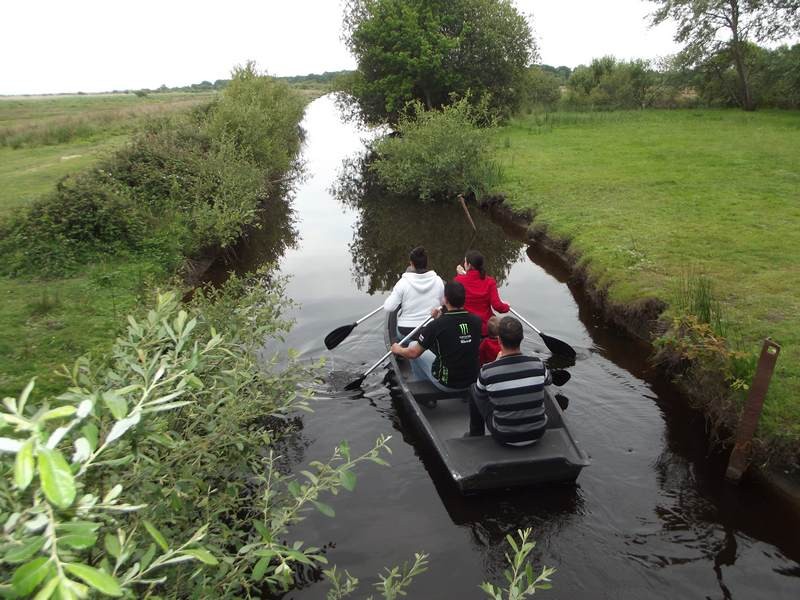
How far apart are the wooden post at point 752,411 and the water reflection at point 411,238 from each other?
7.78 meters

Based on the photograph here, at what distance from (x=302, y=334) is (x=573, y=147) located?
21020 mm

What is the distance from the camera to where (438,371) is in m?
7.45

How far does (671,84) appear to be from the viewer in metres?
40.6

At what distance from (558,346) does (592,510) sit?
3.58m

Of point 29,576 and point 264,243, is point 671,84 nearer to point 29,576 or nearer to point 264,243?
point 264,243

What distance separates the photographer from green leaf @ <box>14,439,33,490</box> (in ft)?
4.63

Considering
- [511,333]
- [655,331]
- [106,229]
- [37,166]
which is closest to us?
[511,333]

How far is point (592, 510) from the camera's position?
6.35 metres

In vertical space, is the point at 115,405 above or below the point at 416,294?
above

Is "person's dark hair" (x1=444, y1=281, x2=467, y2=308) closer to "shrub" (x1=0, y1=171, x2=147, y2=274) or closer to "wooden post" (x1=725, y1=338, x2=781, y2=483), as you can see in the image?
"wooden post" (x1=725, y1=338, x2=781, y2=483)

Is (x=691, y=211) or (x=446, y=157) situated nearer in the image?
(x=691, y=211)

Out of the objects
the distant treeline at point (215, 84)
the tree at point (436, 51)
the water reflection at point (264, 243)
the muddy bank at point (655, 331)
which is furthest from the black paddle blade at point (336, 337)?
the distant treeline at point (215, 84)

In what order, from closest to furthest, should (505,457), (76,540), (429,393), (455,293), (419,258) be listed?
(76,540) < (505,457) < (455,293) < (429,393) < (419,258)

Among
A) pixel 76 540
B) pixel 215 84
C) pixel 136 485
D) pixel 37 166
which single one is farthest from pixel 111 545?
pixel 215 84
